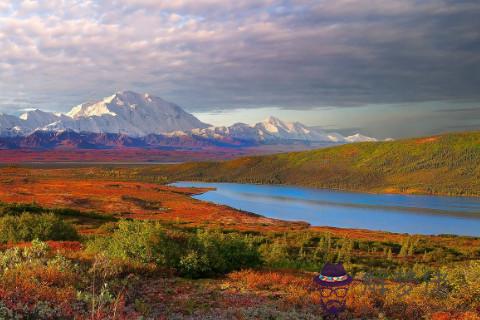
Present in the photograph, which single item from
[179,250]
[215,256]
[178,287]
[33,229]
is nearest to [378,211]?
[33,229]

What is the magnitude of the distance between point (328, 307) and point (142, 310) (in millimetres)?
5450

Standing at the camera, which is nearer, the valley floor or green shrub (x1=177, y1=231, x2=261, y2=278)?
the valley floor

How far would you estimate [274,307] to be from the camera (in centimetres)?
1253

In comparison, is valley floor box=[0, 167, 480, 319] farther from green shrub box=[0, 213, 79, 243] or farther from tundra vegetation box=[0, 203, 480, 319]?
green shrub box=[0, 213, 79, 243]

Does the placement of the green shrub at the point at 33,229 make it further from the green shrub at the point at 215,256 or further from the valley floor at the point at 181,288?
the green shrub at the point at 215,256

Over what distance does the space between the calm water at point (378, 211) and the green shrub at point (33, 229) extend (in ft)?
268

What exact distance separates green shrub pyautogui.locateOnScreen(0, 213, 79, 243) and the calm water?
8166cm


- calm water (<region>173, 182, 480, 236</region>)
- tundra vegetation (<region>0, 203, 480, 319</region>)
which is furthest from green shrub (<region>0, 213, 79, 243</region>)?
calm water (<region>173, 182, 480, 236</region>)

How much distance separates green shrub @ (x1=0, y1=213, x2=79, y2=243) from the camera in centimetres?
2594

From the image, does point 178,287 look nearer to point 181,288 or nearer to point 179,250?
point 181,288

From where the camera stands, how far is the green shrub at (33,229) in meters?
25.9

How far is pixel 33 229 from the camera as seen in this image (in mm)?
27406

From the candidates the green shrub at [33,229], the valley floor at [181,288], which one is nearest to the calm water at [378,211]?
the green shrub at [33,229]

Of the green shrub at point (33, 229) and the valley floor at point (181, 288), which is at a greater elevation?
the valley floor at point (181, 288)
